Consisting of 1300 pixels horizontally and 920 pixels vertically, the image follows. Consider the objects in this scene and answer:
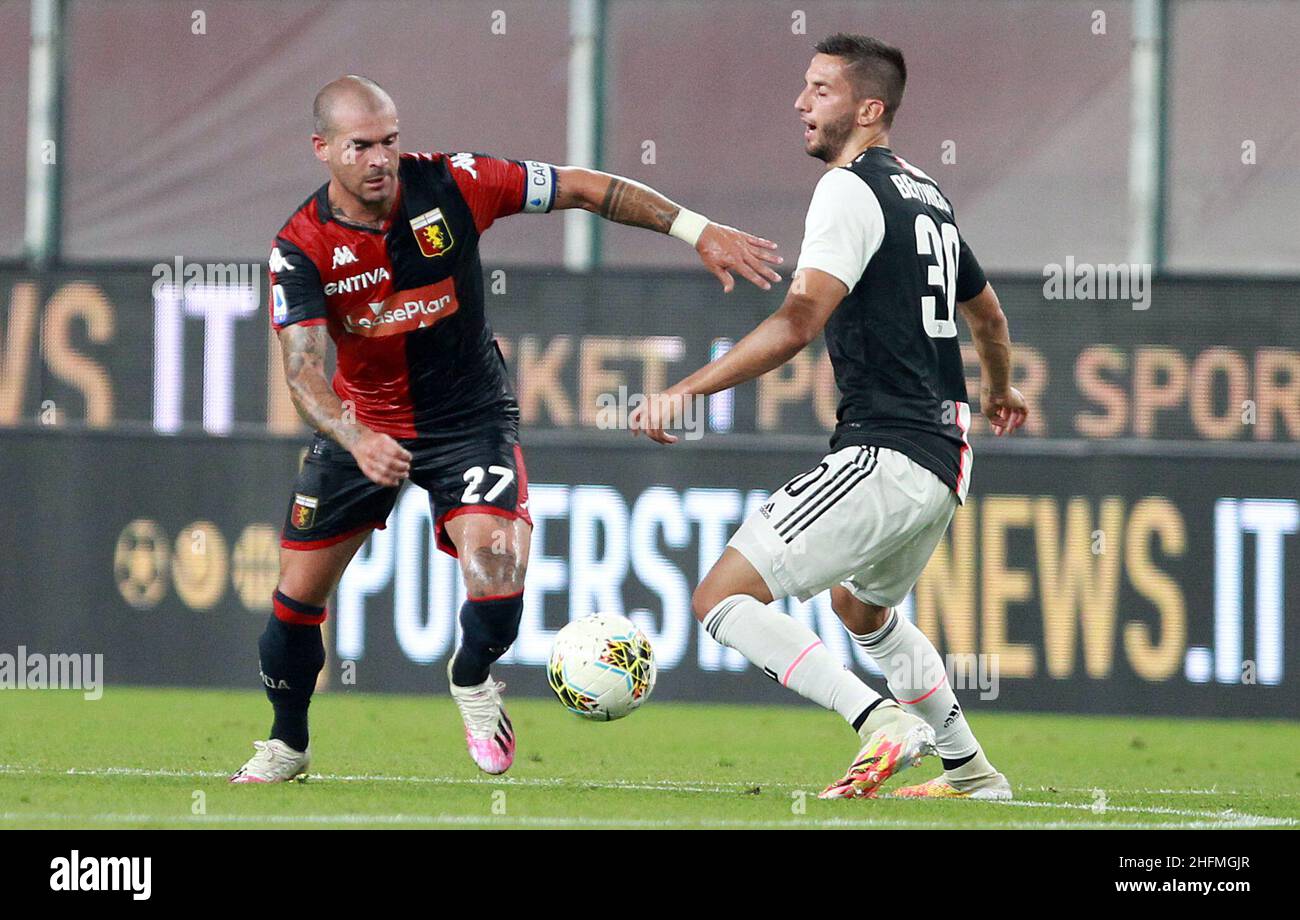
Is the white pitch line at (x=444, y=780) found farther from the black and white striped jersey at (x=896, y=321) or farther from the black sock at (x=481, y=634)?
the black and white striped jersey at (x=896, y=321)

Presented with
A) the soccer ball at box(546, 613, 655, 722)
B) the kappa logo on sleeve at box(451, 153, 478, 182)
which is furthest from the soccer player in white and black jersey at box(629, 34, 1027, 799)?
the kappa logo on sleeve at box(451, 153, 478, 182)

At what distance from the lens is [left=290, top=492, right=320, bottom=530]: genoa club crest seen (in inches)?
262

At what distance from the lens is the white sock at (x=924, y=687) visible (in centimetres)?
648

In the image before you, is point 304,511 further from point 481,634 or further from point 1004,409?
point 1004,409

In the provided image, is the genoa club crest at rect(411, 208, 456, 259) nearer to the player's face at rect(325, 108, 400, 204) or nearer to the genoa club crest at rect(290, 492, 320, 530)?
the player's face at rect(325, 108, 400, 204)

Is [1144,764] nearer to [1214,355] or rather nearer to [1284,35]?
[1214,355]

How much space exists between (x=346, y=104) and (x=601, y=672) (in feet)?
6.44

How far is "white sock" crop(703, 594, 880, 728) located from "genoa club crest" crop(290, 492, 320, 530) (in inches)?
58.2

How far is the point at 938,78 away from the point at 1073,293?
6.81ft

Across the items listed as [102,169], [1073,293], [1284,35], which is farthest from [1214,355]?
[102,169]

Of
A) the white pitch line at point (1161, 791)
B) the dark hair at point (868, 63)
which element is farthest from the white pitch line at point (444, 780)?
the dark hair at point (868, 63)

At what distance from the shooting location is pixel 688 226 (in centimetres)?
652

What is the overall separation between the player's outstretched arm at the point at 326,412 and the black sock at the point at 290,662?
0.76 meters

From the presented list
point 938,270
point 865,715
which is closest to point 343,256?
point 938,270
